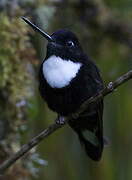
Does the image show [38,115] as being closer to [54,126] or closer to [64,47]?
[64,47]

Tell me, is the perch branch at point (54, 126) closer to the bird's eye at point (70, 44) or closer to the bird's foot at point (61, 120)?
the bird's foot at point (61, 120)

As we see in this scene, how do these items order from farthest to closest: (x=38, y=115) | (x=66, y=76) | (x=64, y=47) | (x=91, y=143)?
(x=38, y=115), (x=91, y=143), (x=64, y=47), (x=66, y=76)

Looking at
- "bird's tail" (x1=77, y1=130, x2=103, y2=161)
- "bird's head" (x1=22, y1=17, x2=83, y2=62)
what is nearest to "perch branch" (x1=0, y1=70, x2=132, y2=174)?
"bird's head" (x1=22, y1=17, x2=83, y2=62)

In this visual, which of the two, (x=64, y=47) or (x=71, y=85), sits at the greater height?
(x=64, y=47)

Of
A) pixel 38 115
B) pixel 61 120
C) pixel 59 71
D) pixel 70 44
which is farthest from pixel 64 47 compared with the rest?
pixel 38 115

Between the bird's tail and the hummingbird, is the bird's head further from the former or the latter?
the bird's tail

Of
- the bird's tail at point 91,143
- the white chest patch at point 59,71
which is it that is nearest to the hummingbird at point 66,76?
the white chest patch at point 59,71
